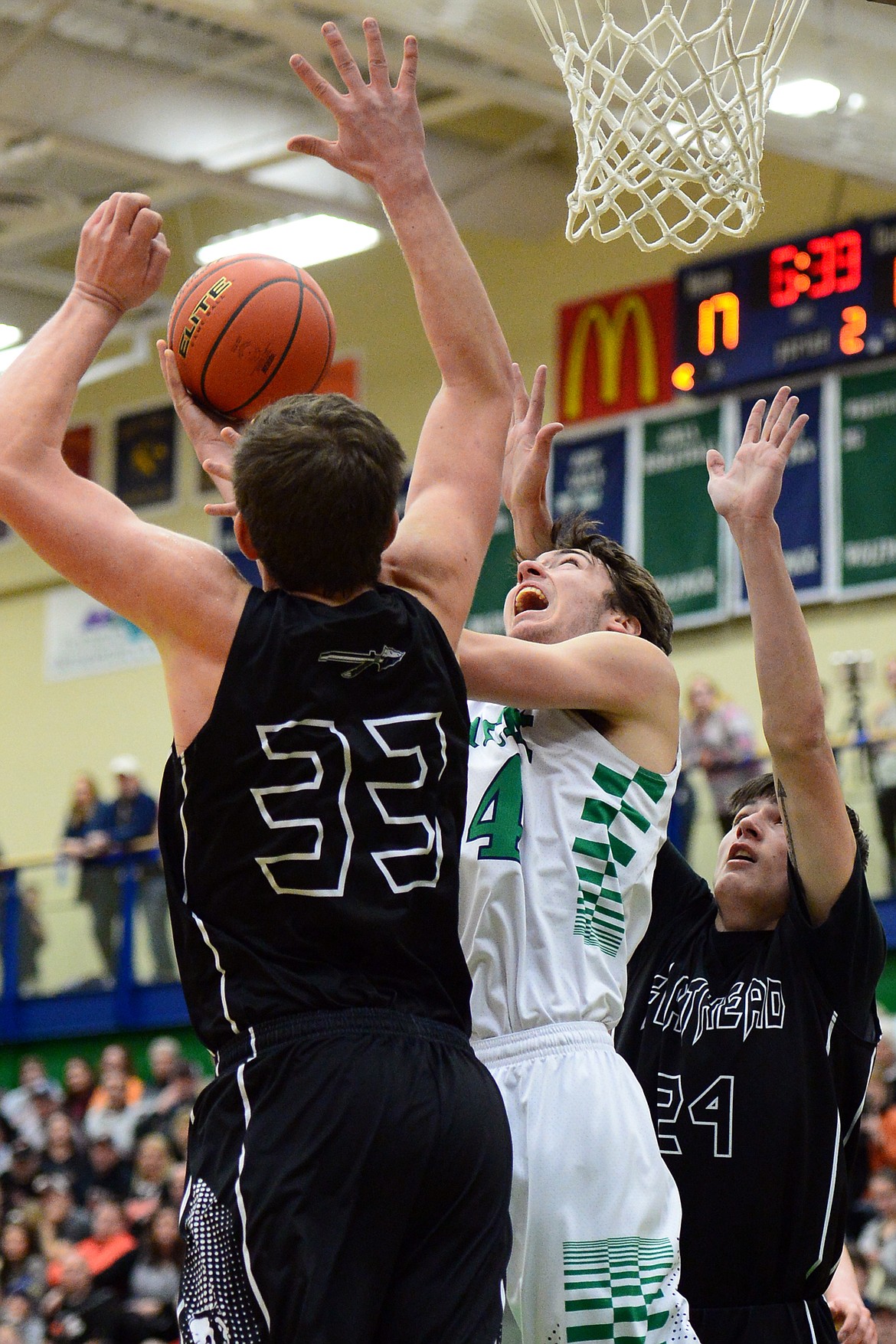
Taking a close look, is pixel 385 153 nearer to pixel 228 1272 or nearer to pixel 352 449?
pixel 352 449

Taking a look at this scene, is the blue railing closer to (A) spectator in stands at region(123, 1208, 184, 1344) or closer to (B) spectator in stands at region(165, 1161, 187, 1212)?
(B) spectator in stands at region(165, 1161, 187, 1212)

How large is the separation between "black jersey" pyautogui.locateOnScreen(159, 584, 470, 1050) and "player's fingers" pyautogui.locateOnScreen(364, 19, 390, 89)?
3.16 feet

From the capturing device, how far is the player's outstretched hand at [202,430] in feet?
11.3

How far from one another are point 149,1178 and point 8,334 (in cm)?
1004

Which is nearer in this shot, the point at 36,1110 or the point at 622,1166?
the point at 622,1166

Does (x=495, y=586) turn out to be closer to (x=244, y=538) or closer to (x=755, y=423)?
(x=755, y=423)

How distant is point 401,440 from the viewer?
61.3ft

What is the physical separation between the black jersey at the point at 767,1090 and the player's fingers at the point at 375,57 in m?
2.01

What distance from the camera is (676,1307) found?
3.47m

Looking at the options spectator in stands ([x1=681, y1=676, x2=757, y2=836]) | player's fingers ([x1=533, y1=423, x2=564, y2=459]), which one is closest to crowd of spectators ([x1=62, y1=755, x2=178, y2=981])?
spectator in stands ([x1=681, y1=676, x2=757, y2=836])

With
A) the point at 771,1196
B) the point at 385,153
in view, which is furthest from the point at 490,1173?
the point at 385,153

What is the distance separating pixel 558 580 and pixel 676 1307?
1549mm

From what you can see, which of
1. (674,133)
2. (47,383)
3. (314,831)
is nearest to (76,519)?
(47,383)

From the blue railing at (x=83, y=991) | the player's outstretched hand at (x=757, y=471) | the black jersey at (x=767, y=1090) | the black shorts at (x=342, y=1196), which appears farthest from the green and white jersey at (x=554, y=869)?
the blue railing at (x=83, y=991)
